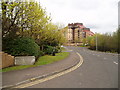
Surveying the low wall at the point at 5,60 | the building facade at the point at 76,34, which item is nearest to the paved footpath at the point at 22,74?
the low wall at the point at 5,60

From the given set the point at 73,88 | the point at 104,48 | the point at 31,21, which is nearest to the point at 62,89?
the point at 73,88

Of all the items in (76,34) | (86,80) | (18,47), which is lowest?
(86,80)

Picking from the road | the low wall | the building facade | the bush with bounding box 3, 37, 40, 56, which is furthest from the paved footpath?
the building facade

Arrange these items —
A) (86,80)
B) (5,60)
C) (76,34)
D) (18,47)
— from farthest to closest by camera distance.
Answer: (76,34) < (18,47) < (5,60) < (86,80)

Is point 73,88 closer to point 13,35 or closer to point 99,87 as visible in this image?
point 99,87

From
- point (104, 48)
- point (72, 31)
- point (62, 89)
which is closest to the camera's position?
point (62, 89)

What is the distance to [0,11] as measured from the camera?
339 inches

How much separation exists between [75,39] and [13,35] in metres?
84.7

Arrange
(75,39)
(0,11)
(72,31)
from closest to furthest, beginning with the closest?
(0,11), (75,39), (72,31)

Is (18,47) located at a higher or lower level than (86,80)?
higher

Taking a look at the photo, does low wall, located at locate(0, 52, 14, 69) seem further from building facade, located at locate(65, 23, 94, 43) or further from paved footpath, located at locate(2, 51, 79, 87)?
building facade, located at locate(65, 23, 94, 43)

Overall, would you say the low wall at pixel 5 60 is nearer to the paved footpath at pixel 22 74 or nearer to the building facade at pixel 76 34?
the paved footpath at pixel 22 74

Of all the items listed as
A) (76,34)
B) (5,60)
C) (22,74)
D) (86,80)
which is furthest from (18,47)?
(76,34)

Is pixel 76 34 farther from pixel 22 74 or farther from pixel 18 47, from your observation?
pixel 22 74
